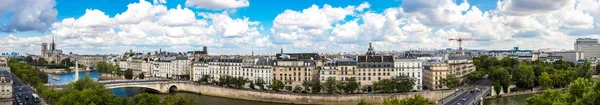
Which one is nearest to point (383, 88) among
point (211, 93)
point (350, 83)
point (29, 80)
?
point (350, 83)

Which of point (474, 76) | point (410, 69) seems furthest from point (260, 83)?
point (474, 76)

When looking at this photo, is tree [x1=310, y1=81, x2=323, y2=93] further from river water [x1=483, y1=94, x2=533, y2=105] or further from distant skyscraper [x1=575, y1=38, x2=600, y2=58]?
distant skyscraper [x1=575, y1=38, x2=600, y2=58]

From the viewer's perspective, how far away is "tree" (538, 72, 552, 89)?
7400 centimetres

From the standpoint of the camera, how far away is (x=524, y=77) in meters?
73.2

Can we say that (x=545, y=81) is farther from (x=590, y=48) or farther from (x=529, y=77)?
(x=590, y=48)

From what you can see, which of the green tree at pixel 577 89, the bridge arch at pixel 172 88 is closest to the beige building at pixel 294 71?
the bridge arch at pixel 172 88

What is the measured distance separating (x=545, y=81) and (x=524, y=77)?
3.46 m

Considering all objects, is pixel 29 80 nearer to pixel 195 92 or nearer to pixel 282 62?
pixel 195 92

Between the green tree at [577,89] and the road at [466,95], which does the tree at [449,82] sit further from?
the green tree at [577,89]

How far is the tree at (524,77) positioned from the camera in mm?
73438

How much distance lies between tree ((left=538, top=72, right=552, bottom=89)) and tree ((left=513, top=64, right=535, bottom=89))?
1.10 m

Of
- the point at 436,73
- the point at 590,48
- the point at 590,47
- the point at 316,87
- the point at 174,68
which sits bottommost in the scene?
the point at 316,87

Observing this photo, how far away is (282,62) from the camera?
252 feet

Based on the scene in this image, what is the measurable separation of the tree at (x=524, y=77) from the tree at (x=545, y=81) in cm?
110
